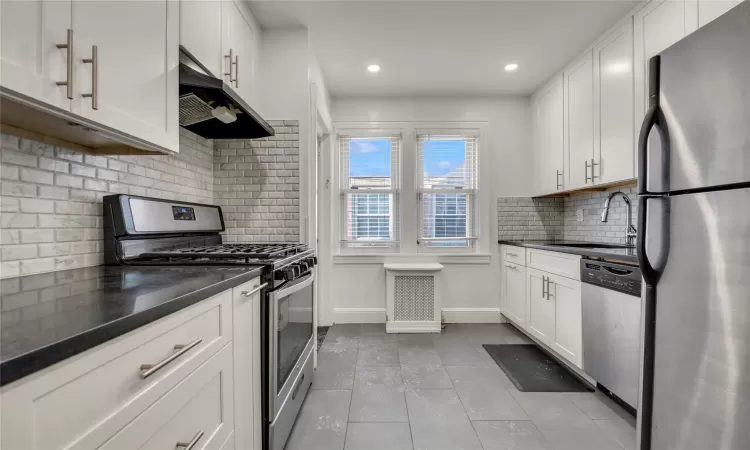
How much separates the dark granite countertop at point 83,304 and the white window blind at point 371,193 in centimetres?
241

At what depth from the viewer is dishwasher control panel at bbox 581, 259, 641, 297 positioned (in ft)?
5.53

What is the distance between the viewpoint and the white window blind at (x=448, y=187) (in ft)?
12.0

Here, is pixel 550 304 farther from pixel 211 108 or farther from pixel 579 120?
pixel 211 108

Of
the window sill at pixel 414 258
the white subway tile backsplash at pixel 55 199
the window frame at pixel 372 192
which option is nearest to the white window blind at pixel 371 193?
the window frame at pixel 372 192

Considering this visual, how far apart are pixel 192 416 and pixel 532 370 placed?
2.32 meters

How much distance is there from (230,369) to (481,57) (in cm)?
297

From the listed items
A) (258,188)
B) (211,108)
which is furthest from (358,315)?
(211,108)

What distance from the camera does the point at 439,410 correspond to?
6.14 feet

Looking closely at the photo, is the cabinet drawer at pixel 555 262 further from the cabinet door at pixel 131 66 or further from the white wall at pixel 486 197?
Result: the cabinet door at pixel 131 66

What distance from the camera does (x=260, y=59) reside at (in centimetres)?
234

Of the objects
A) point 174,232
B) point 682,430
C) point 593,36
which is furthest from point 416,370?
point 593,36

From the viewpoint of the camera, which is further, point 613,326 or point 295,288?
point 613,326

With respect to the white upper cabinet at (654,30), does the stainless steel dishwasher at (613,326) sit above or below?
below

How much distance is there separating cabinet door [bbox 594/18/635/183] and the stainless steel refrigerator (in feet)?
3.58
